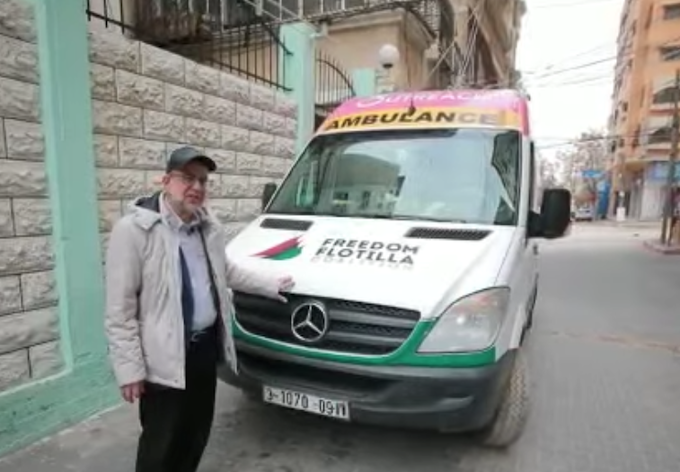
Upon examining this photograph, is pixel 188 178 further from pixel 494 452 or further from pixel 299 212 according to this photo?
pixel 494 452

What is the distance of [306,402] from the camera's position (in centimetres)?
294

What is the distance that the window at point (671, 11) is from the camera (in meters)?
39.6

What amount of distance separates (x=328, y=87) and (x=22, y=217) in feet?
20.1

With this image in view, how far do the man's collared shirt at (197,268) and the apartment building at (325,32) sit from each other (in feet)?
8.24

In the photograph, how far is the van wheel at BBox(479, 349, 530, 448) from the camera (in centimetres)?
332

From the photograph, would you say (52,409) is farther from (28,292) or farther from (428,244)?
(428,244)

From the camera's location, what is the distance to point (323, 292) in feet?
9.41

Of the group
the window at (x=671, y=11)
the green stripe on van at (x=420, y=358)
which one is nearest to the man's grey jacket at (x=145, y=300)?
the green stripe on van at (x=420, y=358)

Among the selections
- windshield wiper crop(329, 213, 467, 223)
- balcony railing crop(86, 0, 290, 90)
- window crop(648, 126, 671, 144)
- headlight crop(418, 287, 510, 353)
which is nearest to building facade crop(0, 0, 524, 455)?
balcony railing crop(86, 0, 290, 90)

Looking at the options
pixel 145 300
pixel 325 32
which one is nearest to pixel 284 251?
pixel 145 300

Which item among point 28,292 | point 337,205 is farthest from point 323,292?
point 28,292

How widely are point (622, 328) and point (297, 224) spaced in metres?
5.04

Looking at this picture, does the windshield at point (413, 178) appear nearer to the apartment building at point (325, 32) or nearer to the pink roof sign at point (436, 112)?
the pink roof sign at point (436, 112)

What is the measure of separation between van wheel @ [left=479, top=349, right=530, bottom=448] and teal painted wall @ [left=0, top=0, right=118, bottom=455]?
2.68 meters
